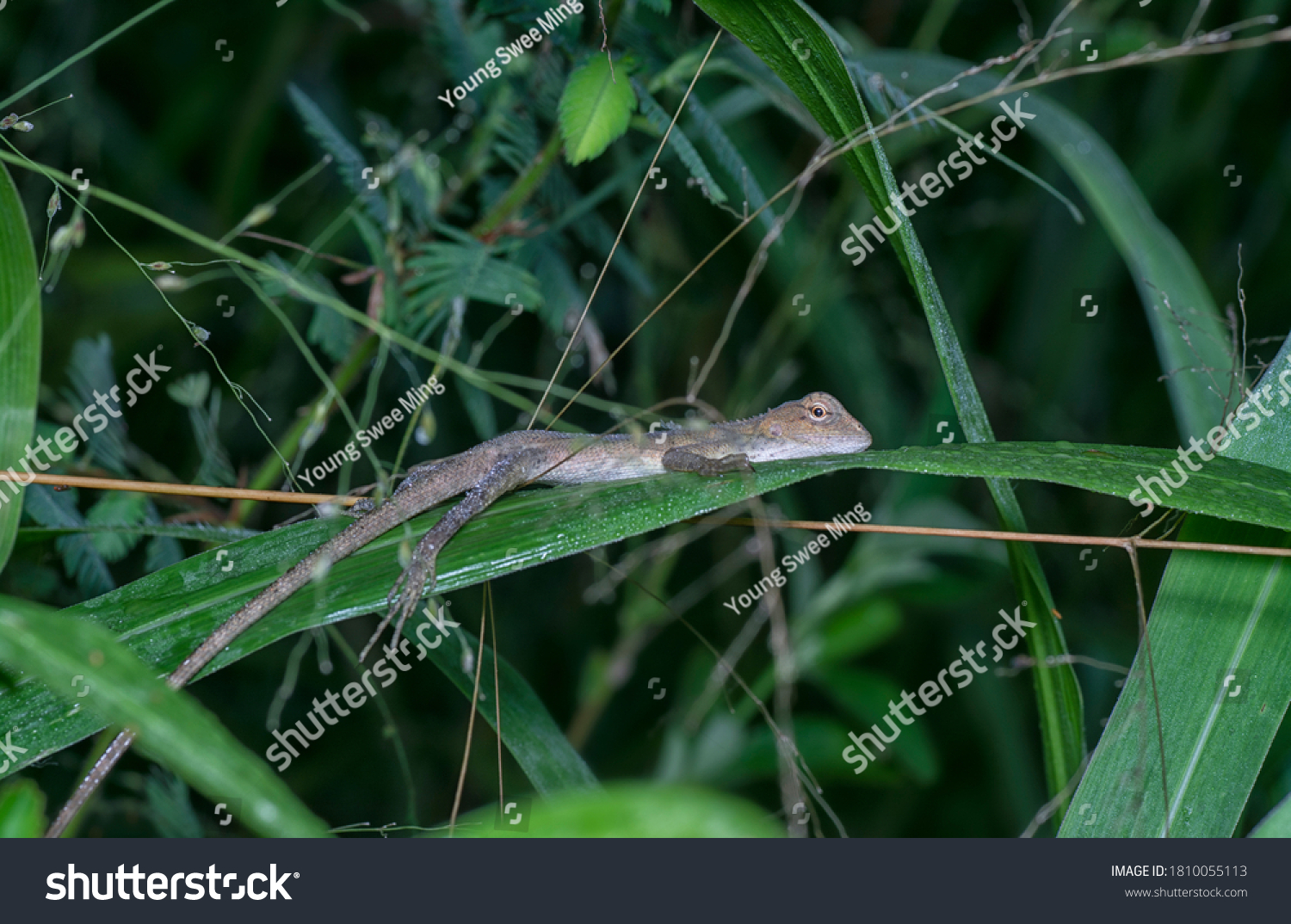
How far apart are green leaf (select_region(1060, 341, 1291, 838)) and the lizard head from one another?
1.71m

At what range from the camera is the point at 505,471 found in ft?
9.59

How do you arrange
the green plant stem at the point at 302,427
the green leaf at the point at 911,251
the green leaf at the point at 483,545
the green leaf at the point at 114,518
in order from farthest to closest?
1. the green plant stem at the point at 302,427
2. the green leaf at the point at 114,518
3. the green leaf at the point at 911,251
4. the green leaf at the point at 483,545

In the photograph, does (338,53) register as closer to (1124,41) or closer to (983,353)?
(1124,41)

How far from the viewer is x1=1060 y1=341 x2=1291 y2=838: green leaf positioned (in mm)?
2018

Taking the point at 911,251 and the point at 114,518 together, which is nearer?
the point at 911,251

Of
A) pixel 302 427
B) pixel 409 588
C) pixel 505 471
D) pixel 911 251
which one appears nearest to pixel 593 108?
pixel 911 251

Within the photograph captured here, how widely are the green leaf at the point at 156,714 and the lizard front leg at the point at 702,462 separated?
1.59 metres

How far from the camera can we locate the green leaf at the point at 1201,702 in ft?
6.62

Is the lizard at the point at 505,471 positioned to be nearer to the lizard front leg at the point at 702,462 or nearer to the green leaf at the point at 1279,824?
the lizard front leg at the point at 702,462

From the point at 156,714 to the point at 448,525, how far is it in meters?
1.41

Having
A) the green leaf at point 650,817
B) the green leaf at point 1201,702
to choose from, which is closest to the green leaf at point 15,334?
the green leaf at point 650,817

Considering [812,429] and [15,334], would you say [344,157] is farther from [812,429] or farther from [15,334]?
[812,429]

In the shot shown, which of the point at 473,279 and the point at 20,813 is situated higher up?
the point at 473,279
